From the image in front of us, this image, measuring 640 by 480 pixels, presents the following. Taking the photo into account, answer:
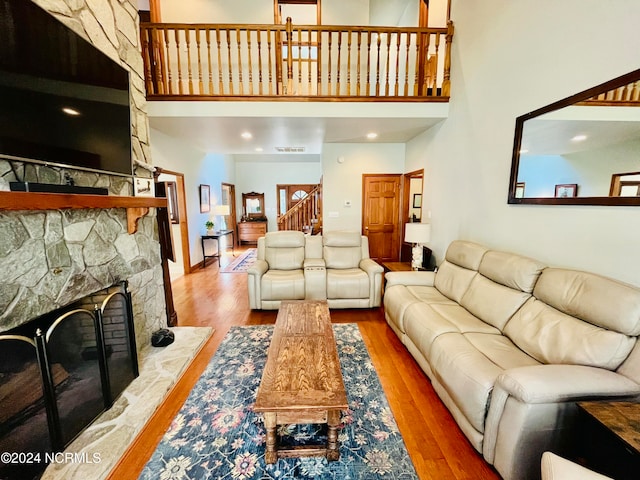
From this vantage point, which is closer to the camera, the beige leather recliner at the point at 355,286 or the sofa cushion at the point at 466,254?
the sofa cushion at the point at 466,254

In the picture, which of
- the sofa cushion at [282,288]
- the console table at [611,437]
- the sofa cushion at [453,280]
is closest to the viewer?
the console table at [611,437]

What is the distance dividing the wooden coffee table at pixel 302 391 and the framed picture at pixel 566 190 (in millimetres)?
2048

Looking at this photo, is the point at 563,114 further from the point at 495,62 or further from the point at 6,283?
the point at 6,283

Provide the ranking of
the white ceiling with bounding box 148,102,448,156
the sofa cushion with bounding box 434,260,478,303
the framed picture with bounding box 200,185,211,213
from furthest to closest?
the framed picture with bounding box 200,185,211,213 → the white ceiling with bounding box 148,102,448,156 → the sofa cushion with bounding box 434,260,478,303

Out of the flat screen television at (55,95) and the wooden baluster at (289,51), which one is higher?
the wooden baluster at (289,51)

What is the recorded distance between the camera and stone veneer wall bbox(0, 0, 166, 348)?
4.65 ft

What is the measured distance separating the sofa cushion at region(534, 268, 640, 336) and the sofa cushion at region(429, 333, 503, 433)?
611 millimetres

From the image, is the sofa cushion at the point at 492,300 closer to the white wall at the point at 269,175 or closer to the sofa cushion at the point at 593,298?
the sofa cushion at the point at 593,298

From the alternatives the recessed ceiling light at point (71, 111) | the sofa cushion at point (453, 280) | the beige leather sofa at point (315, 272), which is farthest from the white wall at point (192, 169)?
the sofa cushion at point (453, 280)

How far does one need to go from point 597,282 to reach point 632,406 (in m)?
0.70

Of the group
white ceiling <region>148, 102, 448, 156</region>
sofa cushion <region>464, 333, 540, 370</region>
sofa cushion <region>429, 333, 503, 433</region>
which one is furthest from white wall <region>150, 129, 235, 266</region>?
A: sofa cushion <region>464, 333, 540, 370</region>

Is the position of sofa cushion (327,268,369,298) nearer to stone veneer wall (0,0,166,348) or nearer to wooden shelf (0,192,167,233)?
stone veneer wall (0,0,166,348)

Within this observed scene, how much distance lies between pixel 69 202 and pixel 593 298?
3080 millimetres

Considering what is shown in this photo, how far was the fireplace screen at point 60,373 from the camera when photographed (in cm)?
127
